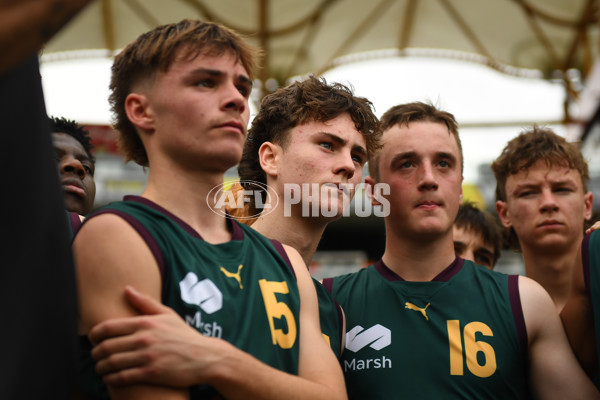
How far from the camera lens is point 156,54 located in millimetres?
2404

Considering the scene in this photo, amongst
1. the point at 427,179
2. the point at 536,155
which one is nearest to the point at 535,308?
the point at 427,179

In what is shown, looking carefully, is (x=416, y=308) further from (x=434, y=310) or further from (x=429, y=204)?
(x=429, y=204)

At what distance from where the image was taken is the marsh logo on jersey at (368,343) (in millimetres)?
3100

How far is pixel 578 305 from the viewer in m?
3.09

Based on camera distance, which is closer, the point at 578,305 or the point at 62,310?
the point at 62,310

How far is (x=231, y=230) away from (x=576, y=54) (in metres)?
19.4

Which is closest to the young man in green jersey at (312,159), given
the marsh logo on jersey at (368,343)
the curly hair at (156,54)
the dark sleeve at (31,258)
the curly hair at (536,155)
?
the marsh logo on jersey at (368,343)

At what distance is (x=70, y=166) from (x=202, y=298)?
2.11 metres

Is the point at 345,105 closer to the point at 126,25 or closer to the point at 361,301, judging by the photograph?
the point at 361,301

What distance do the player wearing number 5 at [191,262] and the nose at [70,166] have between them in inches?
55.1

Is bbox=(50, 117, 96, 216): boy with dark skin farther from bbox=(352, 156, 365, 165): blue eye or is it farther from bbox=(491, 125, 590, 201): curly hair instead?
bbox=(491, 125, 590, 201): curly hair

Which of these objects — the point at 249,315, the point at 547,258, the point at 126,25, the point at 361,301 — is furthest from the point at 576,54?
the point at 249,315

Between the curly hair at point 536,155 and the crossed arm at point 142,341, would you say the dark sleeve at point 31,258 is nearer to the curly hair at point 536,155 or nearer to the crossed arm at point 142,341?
the crossed arm at point 142,341

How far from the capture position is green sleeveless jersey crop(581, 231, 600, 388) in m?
2.91
